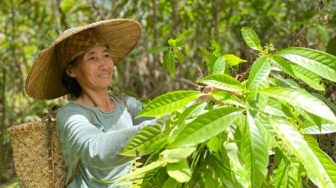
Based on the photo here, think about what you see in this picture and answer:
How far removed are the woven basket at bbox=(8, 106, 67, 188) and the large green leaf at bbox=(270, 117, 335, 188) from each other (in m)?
1.00

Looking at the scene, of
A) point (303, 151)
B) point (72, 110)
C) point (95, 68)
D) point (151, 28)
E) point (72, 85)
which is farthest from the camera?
point (151, 28)

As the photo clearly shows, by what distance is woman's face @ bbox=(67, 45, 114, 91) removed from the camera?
1740 mm

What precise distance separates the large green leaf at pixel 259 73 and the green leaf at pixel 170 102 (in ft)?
0.33

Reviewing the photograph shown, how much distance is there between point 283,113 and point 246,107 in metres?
0.10

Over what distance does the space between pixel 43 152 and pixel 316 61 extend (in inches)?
41.3

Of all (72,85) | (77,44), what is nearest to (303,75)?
(77,44)

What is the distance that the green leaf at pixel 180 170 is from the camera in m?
0.95

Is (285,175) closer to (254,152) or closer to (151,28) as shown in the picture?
(254,152)

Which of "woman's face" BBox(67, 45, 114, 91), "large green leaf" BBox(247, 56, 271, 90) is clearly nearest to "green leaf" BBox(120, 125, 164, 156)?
"large green leaf" BBox(247, 56, 271, 90)

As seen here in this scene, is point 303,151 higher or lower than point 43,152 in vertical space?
higher

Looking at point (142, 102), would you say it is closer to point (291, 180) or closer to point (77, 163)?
point (77, 163)

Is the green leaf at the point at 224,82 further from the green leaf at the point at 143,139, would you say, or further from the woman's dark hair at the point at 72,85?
the woman's dark hair at the point at 72,85

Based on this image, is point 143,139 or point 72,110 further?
point 72,110

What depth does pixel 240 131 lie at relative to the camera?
95 centimetres
